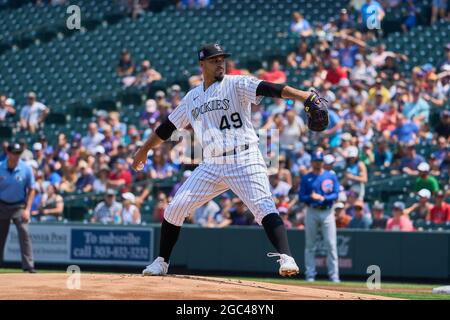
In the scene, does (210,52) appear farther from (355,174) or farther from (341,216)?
(355,174)

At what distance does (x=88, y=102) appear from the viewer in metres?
20.0

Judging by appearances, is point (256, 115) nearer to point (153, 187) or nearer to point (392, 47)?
point (153, 187)

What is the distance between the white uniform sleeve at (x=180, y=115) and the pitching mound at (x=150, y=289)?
1.36 m

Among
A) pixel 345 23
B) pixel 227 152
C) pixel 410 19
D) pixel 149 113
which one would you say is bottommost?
pixel 227 152

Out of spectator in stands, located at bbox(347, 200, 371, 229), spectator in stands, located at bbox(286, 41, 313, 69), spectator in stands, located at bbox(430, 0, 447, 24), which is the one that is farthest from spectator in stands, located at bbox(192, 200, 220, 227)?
spectator in stands, located at bbox(430, 0, 447, 24)

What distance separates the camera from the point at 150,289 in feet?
22.7

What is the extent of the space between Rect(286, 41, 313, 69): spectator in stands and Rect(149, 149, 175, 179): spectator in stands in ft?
11.6

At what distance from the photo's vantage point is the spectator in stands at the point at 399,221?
46.1 feet

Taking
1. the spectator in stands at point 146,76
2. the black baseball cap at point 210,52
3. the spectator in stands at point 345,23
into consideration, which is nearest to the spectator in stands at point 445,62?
the spectator in stands at point 345,23

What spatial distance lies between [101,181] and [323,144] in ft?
13.0

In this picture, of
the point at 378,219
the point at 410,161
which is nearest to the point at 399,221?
the point at 378,219

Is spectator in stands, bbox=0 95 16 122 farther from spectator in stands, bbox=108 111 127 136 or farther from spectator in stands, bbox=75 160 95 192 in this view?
spectator in stands, bbox=75 160 95 192

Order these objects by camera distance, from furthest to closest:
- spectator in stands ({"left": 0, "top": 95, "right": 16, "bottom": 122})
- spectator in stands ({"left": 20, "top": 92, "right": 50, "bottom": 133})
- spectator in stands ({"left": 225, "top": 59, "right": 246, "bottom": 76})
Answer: spectator in stands ({"left": 0, "top": 95, "right": 16, "bottom": 122})
spectator in stands ({"left": 20, "top": 92, "right": 50, "bottom": 133})
spectator in stands ({"left": 225, "top": 59, "right": 246, "bottom": 76})

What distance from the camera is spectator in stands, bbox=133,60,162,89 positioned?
19.7 metres
